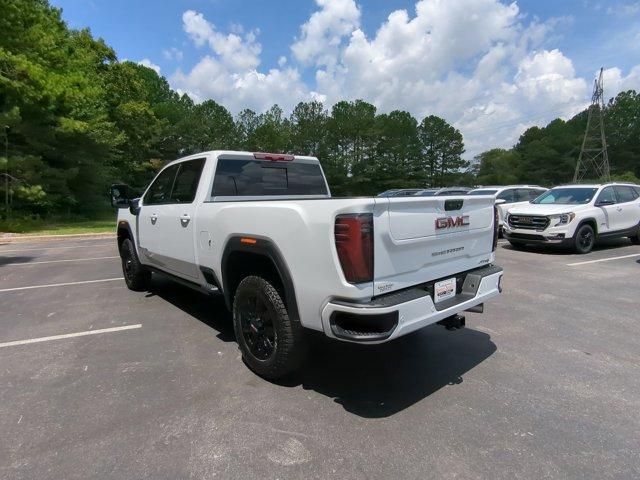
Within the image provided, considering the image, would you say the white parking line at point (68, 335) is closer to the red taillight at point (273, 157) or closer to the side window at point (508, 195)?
the red taillight at point (273, 157)

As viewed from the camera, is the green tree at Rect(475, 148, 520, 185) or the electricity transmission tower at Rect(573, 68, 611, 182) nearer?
the electricity transmission tower at Rect(573, 68, 611, 182)

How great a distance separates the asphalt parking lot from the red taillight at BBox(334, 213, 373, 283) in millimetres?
1072

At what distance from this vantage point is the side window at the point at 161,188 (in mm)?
5109

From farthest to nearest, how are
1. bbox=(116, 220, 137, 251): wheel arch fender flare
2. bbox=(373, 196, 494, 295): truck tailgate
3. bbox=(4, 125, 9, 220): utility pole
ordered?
bbox=(4, 125, 9, 220): utility pole, bbox=(116, 220, 137, 251): wheel arch fender flare, bbox=(373, 196, 494, 295): truck tailgate

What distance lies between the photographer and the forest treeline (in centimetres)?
1684

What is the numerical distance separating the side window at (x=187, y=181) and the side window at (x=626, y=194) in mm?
11295

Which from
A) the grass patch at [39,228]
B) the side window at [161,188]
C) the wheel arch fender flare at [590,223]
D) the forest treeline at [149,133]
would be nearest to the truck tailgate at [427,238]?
the side window at [161,188]

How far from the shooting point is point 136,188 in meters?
34.9


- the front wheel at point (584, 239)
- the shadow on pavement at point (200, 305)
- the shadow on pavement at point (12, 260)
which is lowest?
the front wheel at point (584, 239)

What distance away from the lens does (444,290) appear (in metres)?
3.24

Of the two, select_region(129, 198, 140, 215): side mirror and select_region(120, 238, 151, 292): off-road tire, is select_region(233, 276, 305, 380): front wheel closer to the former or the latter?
select_region(129, 198, 140, 215): side mirror

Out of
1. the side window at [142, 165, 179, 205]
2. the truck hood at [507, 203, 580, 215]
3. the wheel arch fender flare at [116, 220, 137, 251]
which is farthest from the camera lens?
the truck hood at [507, 203, 580, 215]

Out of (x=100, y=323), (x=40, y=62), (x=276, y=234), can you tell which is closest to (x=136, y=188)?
(x=40, y=62)

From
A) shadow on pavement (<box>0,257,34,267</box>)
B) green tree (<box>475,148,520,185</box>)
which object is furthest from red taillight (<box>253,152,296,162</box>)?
green tree (<box>475,148,520,185</box>)
